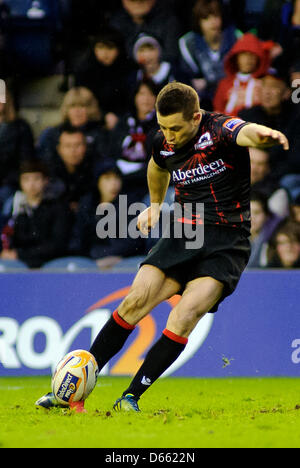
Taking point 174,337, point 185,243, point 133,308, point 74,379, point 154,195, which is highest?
point 154,195

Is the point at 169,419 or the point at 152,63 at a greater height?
the point at 152,63

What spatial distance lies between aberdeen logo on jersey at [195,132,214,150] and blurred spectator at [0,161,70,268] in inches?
132

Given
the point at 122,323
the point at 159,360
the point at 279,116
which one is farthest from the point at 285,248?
the point at 159,360

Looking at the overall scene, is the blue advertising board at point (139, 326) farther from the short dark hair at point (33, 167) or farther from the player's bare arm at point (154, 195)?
the player's bare arm at point (154, 195)

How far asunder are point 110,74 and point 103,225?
1.84 meters

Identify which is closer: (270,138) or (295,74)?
(270,138)

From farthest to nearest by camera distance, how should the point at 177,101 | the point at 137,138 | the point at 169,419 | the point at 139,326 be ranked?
1. the point at 137,138
2. the point at 139,326
3. the point at 177,101
4. the point at 169,419

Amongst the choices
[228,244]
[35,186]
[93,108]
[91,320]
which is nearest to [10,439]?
[228,244]

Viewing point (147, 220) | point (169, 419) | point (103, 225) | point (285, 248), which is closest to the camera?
point (169, 419)

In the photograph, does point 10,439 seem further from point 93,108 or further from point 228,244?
point 93,108

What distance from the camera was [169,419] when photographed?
13.1 ft

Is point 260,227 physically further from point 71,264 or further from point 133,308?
point 133,308

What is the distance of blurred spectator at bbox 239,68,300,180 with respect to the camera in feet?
25.8

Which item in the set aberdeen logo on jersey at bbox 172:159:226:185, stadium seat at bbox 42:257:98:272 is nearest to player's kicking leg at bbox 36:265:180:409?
aberdeen logo on jersey at bbox 172:159:226:185
